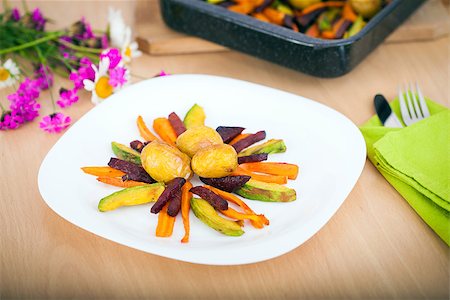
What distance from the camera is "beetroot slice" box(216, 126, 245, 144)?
4.05 ft

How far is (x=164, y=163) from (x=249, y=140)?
8.1 inches

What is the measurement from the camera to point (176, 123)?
1277mm

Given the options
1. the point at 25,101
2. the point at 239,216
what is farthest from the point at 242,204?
the point at 25,101

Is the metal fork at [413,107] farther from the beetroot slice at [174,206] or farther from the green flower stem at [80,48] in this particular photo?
the green flower stem at [80,48]

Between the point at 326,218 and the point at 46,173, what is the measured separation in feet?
1.66

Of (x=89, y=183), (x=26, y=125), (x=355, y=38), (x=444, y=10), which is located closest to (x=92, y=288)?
(x=89, y=183)

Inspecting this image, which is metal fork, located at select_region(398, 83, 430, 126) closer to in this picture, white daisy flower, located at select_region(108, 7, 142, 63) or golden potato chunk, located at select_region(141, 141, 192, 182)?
golden potato chunk, located at select_region(141, 141, 192, 182)

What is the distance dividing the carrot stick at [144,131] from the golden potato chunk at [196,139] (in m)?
0.10

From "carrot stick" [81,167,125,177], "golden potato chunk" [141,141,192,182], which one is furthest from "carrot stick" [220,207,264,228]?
"carrot stick" [81,167,125,177]

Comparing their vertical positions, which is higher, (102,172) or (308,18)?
(308,18)

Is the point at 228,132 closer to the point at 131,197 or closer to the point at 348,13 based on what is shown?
the point at 131,197

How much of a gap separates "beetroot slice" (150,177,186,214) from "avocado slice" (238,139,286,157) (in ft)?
0.56

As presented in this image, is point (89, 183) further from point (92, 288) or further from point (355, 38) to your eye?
point (355, 38)

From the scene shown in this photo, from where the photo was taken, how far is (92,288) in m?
1.04
